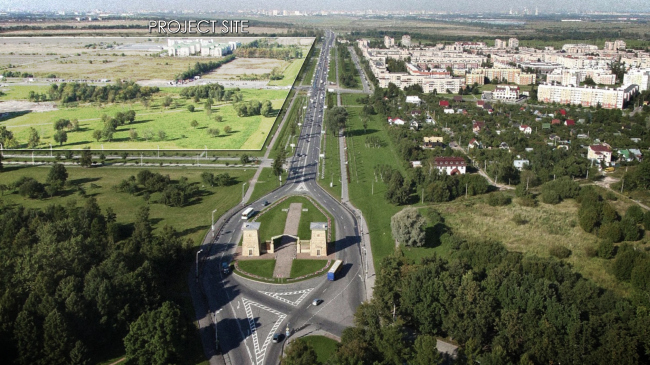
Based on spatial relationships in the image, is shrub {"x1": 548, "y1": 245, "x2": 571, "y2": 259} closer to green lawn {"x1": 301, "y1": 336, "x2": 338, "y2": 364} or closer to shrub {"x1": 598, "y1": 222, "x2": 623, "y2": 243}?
shrub {"x1": 598, "y1": 222, "x2": 623, "y2": 243}

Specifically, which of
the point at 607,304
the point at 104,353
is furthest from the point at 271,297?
the point at 607,304

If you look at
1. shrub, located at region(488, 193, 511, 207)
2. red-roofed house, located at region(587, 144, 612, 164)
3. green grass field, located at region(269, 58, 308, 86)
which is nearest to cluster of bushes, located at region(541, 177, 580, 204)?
shrub, located at region(488, 193, 511, 207)

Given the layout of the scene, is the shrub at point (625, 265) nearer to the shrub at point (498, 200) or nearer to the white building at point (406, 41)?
the shrub at point (498, 200)

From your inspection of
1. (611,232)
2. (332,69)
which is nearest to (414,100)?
(332,69)

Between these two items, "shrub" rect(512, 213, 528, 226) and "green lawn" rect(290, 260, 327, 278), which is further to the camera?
"shrub" rect(512, 213, 528, 226)

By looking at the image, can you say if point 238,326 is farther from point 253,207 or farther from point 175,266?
point 253,207

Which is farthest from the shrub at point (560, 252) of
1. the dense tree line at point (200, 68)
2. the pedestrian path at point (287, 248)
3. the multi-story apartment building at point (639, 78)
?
the dense tree line at point (200, 68)
